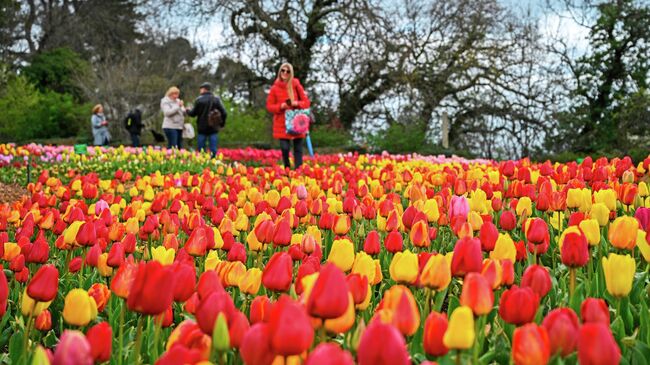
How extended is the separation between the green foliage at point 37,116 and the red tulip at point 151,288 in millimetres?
23603

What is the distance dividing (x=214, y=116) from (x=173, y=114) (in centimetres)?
121

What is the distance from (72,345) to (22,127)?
2533cm

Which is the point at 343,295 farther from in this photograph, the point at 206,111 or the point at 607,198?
the point at 206,111

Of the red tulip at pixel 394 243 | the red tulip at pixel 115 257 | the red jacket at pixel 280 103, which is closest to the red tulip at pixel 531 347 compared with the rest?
the red tulip at pixel 394 243

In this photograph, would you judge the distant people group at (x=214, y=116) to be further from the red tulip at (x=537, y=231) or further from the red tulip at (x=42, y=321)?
the red tulip at (x=42, y=321)

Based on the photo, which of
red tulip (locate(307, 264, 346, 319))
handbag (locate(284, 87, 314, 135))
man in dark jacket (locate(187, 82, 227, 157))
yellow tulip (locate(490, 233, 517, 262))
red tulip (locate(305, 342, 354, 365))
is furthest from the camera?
man in dark jacket (locate(187, 82, 227, 157))

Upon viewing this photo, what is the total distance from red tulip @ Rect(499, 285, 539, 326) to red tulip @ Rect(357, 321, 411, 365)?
0.40m

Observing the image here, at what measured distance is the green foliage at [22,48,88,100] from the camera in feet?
96.2

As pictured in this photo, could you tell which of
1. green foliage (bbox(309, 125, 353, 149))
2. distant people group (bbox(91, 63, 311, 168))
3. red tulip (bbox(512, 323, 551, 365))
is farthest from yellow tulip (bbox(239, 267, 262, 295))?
green foliage (bbox(309, 125, 353, 149))

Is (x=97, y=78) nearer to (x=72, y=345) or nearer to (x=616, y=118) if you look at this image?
(x=616, y=118)

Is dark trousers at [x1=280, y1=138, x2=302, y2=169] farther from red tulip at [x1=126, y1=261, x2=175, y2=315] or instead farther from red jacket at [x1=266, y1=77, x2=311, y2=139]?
red tulip at [x1=126, y1=261, x2=175, y2=315]

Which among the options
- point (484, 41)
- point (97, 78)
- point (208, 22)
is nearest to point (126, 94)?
point (97, 78)

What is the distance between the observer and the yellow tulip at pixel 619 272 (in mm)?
1394

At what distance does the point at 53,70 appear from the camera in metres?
29.8
